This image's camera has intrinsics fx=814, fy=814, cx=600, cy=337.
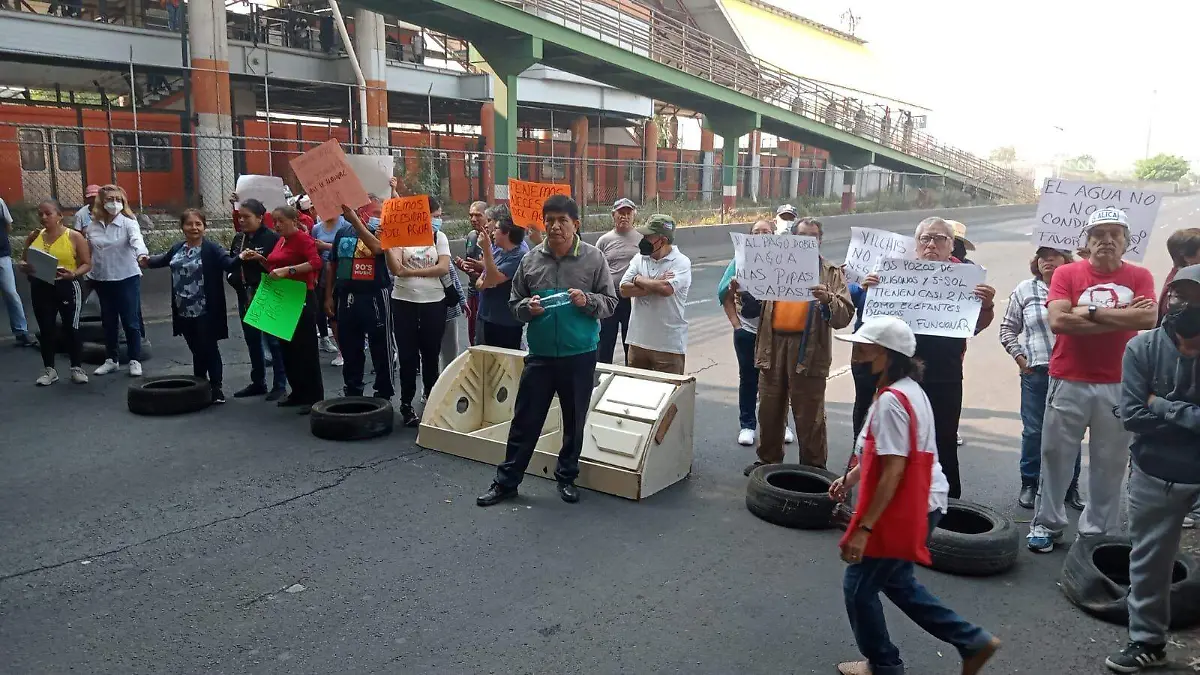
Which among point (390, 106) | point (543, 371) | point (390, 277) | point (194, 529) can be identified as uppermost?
point (390, 106)

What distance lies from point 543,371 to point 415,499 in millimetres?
1295

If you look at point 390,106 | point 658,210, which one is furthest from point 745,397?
point 390,106

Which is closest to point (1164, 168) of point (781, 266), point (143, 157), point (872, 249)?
point (143, 157)

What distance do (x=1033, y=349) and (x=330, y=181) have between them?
5490 mm

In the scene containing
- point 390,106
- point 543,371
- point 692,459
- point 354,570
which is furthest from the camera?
point 390,106

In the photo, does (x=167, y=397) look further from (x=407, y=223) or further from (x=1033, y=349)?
(x=1033, y=349)

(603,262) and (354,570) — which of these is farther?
(603,262)

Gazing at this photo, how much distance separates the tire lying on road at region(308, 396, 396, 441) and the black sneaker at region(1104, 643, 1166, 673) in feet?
18.2

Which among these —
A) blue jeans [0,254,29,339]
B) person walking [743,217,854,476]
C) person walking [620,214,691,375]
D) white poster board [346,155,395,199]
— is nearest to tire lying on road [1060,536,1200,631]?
person walking [743,217,854,476]

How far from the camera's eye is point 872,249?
19.3 ft

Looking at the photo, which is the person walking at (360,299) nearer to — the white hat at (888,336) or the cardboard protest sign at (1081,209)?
the white hat at (888,336)

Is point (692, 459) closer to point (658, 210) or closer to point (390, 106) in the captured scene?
point (658, 210)

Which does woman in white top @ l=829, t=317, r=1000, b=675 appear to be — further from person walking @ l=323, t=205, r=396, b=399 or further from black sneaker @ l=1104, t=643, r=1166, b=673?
person walking @ l=323, t=205, r=396, b=399

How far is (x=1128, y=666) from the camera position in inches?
146
